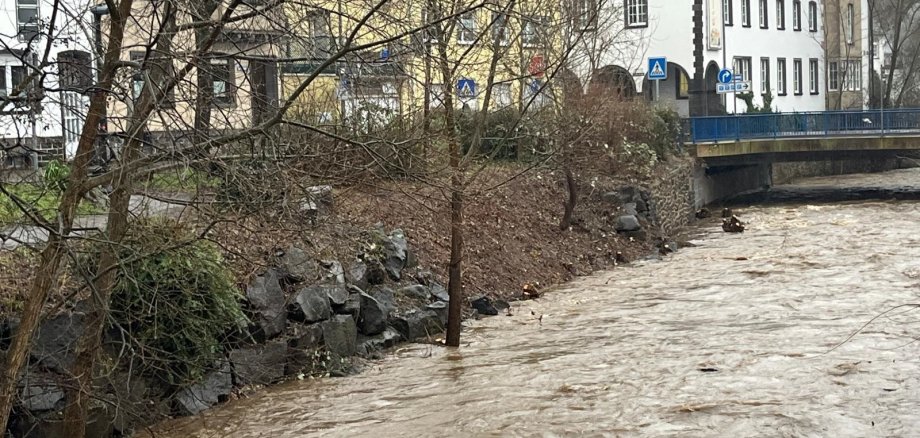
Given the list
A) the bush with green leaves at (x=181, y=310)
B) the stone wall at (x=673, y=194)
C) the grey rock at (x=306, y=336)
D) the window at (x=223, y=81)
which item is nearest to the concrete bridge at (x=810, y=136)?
the stone wall at (x=673, y=194)

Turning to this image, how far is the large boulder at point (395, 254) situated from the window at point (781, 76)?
41895 mm

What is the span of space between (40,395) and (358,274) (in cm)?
620

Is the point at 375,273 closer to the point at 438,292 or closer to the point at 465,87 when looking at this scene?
the point at 438,292

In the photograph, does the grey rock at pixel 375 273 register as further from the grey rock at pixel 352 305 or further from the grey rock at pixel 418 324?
the grey rock at pixel 352 305

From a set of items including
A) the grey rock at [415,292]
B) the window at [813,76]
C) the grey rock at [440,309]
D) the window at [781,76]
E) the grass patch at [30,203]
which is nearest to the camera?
the grass patch at [30,203]

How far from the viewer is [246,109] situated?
10.1 metres

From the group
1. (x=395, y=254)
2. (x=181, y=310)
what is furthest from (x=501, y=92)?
A: (x=181, y=310)

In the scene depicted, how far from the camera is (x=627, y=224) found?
88.5ft

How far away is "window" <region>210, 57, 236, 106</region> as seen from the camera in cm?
877

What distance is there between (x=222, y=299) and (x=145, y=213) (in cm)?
278

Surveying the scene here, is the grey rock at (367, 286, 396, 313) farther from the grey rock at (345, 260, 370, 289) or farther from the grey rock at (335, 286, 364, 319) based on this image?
the grey rock at (335, 286, 364, 319)

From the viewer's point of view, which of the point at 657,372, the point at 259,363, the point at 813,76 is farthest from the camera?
the point at 813,76

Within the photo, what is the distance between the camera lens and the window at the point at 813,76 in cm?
6066

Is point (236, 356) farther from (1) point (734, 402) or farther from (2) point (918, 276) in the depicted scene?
(2) point (918, 276)
